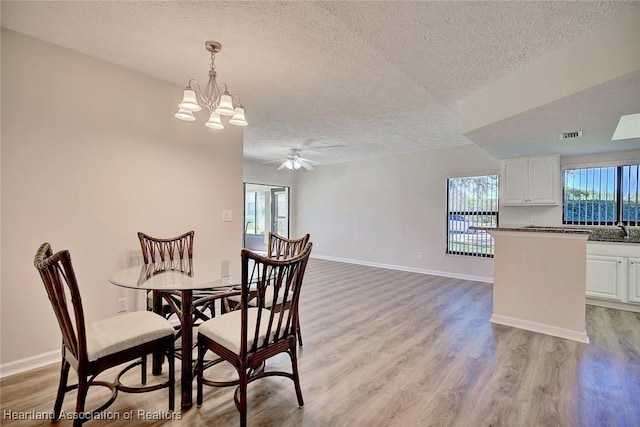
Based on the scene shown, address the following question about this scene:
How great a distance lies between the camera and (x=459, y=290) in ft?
15.3

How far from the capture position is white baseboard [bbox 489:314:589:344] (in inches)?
113

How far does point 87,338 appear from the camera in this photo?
5.23 feet

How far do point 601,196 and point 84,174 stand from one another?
20.5 ft

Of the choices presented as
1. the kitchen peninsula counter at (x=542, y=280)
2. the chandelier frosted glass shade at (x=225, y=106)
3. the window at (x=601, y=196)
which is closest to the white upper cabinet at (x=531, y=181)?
the window at (x=601, y=196)

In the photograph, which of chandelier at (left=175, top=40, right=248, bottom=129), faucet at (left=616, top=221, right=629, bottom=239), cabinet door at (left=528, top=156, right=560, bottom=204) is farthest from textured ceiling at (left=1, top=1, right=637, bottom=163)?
faucet at (left=616, top=221, right=629, bottom=239)

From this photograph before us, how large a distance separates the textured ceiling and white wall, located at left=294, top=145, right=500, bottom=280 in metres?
2.50

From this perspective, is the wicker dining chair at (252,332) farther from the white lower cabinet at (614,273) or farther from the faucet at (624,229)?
the faucet at (624,229)

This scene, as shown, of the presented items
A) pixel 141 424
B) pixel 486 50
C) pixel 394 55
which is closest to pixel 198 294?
pixel 141 424

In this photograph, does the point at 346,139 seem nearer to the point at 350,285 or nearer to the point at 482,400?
the point at 350,285

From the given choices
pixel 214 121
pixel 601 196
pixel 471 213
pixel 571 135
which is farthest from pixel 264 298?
pixel 601 196

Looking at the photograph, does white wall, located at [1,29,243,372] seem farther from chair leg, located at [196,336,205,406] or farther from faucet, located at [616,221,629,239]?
faucet, located at [616,221,629,239]

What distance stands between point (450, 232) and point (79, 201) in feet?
18.0

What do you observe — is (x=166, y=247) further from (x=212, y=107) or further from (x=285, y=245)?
(x=212, y=107)

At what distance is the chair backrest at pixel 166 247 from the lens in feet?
8.67
